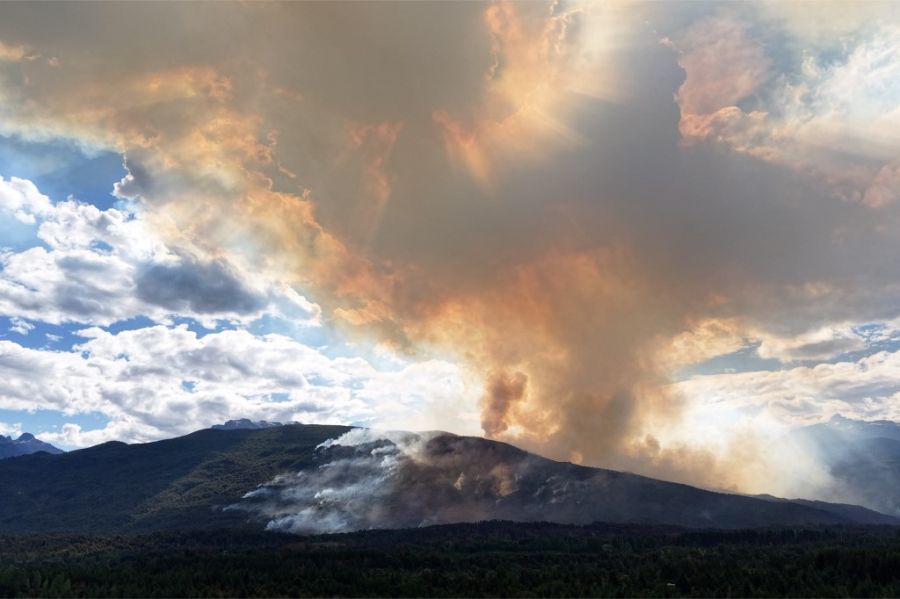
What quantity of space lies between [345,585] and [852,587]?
14992 cm

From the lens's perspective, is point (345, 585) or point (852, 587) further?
point (345, 585)

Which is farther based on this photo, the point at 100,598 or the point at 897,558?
the point at 897,558

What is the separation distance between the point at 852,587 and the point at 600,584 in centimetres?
7149

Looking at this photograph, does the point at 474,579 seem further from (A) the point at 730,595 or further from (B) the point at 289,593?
(A) the point at 730,595

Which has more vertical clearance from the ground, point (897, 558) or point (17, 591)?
point (897, 558)

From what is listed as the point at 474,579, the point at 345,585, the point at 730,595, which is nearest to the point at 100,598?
the point at 345,585

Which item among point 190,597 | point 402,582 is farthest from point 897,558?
point 190,597

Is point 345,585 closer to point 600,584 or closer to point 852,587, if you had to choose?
point 600,584

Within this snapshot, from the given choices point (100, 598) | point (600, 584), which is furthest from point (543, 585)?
point (100, 598)

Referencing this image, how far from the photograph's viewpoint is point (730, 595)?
177750 mm

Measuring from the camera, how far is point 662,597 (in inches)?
6890

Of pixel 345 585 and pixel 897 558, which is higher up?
pixel 897 558

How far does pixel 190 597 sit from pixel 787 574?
593 feet

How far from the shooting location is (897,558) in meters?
197
